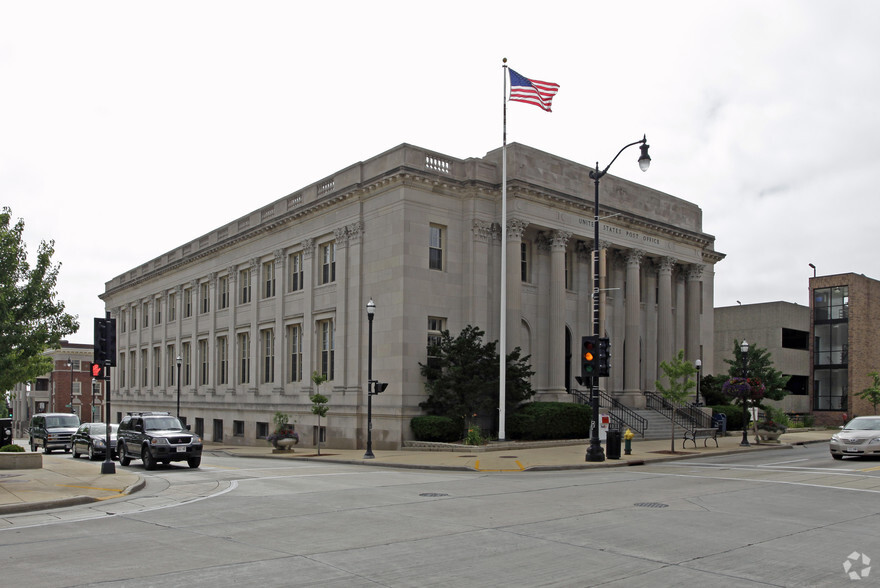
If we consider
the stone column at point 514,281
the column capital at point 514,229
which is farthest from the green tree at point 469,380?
the column capital at point 514,229

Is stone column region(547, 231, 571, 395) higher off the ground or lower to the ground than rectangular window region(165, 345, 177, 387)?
higher

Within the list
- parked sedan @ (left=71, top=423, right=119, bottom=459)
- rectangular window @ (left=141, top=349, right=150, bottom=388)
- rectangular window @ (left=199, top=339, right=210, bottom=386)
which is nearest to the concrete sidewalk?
parked sedan @ (left=71, top=423, right=119, bottom=459)

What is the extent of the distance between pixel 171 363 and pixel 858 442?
4848 centimetres

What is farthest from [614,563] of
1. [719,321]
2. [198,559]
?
[719,321]

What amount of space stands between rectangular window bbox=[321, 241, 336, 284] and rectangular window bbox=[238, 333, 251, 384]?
1022 cm

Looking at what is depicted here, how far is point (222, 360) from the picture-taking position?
5119 centimetres

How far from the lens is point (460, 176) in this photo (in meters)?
36.5

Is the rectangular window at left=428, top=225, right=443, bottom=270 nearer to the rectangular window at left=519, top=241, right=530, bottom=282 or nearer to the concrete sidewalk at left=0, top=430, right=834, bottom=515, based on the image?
the rectangular window at left=519, top=241, right=530, bottom=282

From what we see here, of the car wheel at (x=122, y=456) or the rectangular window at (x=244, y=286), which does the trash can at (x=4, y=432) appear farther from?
the rectangular window at (x=244, y=286)

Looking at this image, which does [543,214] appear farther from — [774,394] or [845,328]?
[845,328]

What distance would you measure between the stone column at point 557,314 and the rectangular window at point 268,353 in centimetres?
1669

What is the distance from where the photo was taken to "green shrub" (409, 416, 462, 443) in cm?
3181

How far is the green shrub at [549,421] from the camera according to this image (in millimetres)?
32562

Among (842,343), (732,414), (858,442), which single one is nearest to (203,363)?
(732,414)
